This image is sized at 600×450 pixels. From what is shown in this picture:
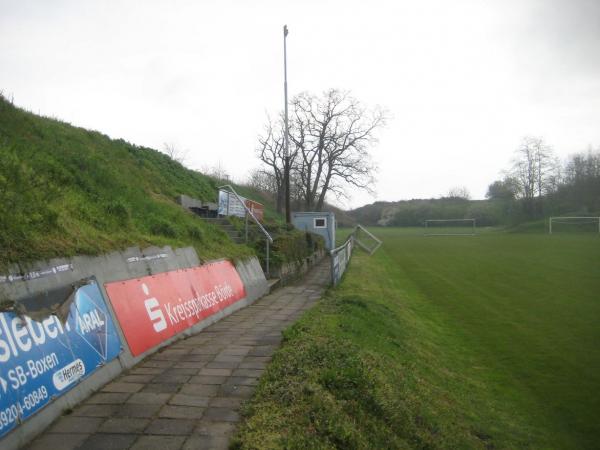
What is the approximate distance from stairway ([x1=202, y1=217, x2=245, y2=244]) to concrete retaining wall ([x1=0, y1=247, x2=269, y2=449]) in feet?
16.9

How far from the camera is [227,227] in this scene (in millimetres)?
13156

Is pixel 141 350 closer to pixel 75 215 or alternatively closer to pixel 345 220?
pixel 75 215

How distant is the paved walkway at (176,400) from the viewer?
109 inches

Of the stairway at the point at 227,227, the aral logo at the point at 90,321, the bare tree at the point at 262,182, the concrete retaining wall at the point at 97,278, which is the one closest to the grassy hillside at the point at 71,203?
the concrete retaining wall at the point at 97,278

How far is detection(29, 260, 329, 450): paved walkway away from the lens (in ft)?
9.08

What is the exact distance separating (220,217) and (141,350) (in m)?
9.43

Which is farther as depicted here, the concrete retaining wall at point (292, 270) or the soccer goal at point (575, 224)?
the soccer goal at point (575, 224)

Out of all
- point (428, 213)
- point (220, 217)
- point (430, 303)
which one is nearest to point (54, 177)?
point (220, 217)

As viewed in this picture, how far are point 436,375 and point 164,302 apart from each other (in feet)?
11.6

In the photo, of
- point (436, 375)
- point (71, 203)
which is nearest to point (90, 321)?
point (71, 203)

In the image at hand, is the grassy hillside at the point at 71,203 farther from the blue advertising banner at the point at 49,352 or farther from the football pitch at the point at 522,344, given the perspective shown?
the football pitch at the point at 522,344

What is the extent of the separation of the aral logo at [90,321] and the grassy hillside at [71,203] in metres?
0.47

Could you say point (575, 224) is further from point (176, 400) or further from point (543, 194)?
point (176, 400)

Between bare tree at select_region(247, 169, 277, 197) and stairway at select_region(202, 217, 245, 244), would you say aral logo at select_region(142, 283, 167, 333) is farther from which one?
bare tree at select_region(247, 169, 277, 197)
